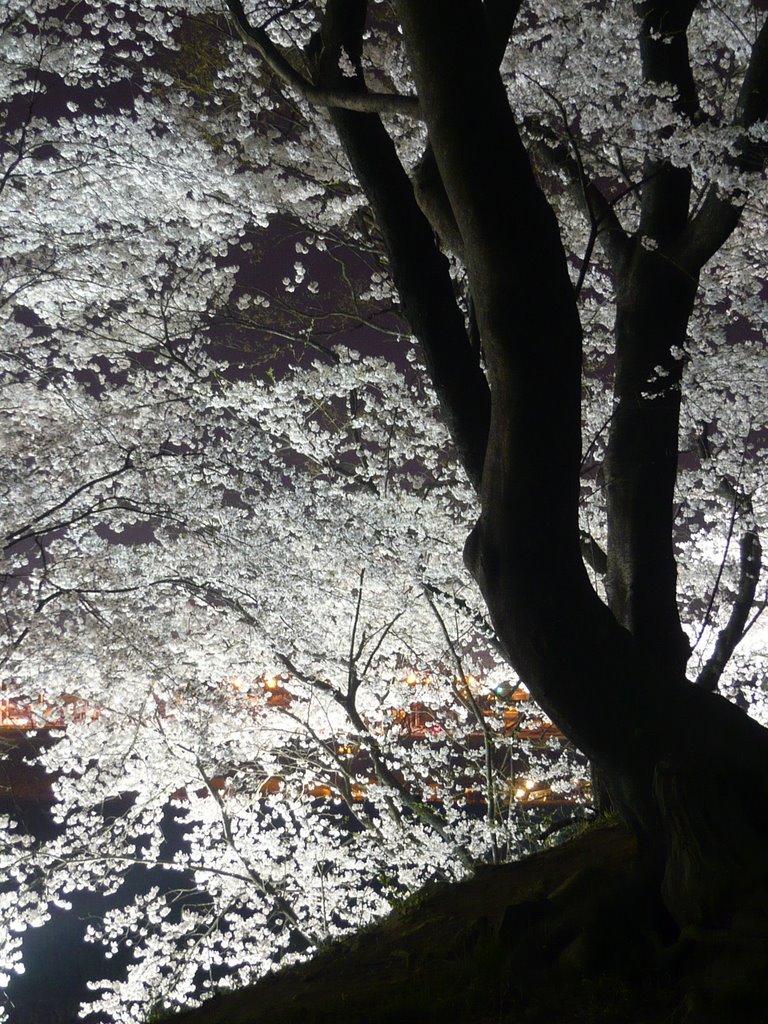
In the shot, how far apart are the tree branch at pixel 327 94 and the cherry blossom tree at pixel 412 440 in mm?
29

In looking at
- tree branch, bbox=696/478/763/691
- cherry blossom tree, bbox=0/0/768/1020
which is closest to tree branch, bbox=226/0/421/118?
cherry blossom tree, bbox=0/0/768/1020

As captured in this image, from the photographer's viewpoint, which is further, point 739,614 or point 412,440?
point 412,440

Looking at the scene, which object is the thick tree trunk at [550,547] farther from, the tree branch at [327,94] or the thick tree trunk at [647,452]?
the thick tree trunk at [647,452]

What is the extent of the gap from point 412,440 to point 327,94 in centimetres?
692

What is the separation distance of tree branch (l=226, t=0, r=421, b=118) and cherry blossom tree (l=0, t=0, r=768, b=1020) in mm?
29

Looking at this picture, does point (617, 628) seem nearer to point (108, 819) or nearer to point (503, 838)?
point (503, 838)

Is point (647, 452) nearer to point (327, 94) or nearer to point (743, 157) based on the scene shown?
point (743, 157)

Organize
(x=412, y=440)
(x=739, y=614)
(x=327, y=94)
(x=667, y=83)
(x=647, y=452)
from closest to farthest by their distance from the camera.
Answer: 1. (x=327, y=94)
2. (x=647, y=452)
3. (x=667, y=83)
4. (x=739, y=614)
5. (x=412, y=440)

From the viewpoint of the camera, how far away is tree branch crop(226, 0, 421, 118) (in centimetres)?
370

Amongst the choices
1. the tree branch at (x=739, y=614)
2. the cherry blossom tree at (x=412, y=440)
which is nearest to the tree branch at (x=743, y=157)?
the cherry blossom tree at (x=412, y=440)

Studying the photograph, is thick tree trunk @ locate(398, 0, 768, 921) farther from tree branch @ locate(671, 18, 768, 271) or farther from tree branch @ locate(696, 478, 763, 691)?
tree branch @ locate(696, 478, 763, 691)

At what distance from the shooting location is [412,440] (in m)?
10.8

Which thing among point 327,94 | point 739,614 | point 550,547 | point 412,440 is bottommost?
point 550,547

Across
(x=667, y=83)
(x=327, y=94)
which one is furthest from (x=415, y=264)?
(x=667, y=83)
